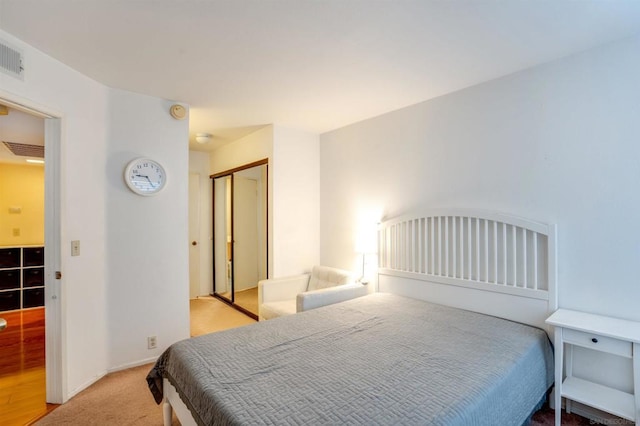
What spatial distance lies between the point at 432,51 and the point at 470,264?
64.9 inches

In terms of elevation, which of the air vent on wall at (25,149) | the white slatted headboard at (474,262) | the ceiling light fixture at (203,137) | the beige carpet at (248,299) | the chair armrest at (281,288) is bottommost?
the beige carpet at (248,299)

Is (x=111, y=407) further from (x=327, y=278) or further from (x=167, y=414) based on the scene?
(x=327, y=278)

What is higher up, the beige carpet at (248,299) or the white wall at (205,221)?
the white wall at (205,221)

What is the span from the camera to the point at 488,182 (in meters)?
2.43

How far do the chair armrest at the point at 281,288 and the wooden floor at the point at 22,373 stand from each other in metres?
1.76

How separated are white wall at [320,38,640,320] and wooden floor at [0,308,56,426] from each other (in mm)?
3325

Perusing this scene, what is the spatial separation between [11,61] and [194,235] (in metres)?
3.44

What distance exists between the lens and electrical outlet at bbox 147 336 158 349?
9.12 feet

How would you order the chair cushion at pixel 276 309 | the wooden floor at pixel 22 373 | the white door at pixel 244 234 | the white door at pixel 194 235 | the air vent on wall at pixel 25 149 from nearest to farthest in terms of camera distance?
the wooden floor at pixel 22 373 < the chair cushion at pixel 276 309 < the air vent on wall at pixel 25 149 < the white door at pixel 244 234 < the white door at pixel 194 235

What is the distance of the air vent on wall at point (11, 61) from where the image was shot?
1763mm

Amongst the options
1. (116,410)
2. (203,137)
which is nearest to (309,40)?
(203,137)

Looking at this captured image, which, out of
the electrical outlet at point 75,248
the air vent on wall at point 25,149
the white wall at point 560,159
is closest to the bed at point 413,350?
the white wall at point 560,159

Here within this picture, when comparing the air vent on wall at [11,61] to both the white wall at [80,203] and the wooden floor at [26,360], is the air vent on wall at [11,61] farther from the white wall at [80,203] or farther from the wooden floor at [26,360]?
the wooden floor at [26,360]

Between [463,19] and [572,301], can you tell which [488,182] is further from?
[463,19]
